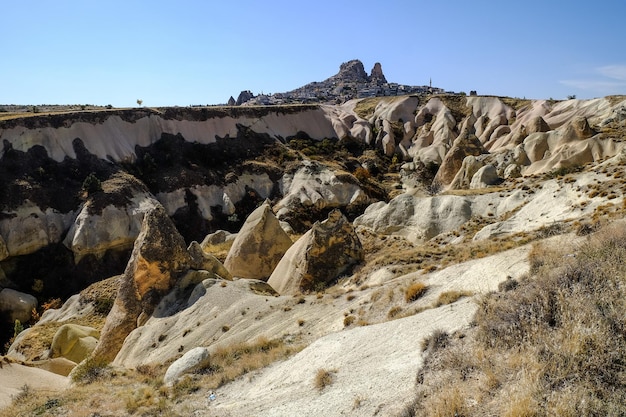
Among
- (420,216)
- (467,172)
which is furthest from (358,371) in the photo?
(467,172)

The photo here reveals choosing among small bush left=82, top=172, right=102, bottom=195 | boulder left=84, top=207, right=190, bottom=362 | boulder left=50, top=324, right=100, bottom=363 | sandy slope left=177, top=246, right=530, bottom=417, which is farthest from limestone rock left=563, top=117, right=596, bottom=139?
small bush left=82, top=172, right=102, bottom=195

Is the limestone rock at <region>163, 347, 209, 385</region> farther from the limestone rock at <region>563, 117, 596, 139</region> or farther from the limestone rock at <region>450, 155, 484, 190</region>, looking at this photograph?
the limestone rock at <region>563, 117, 596, 139</region>

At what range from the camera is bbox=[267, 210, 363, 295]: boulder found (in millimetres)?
19406

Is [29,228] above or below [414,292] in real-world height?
above

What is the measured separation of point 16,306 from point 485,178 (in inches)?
1320

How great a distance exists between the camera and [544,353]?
5.70 meters

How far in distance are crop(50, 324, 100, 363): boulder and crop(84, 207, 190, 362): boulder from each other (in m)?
1.73

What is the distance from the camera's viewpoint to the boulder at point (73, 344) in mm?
19703

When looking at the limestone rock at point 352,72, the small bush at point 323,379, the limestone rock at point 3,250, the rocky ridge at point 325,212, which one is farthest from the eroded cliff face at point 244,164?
the limestone rock at point 352,72

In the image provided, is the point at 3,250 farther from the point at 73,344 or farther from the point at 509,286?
the point at 509,286

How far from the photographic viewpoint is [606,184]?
20125 mm

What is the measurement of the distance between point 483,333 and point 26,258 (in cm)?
3784

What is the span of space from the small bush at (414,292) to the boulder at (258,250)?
41.2 ft

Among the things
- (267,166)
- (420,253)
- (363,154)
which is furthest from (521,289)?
(363,154)
